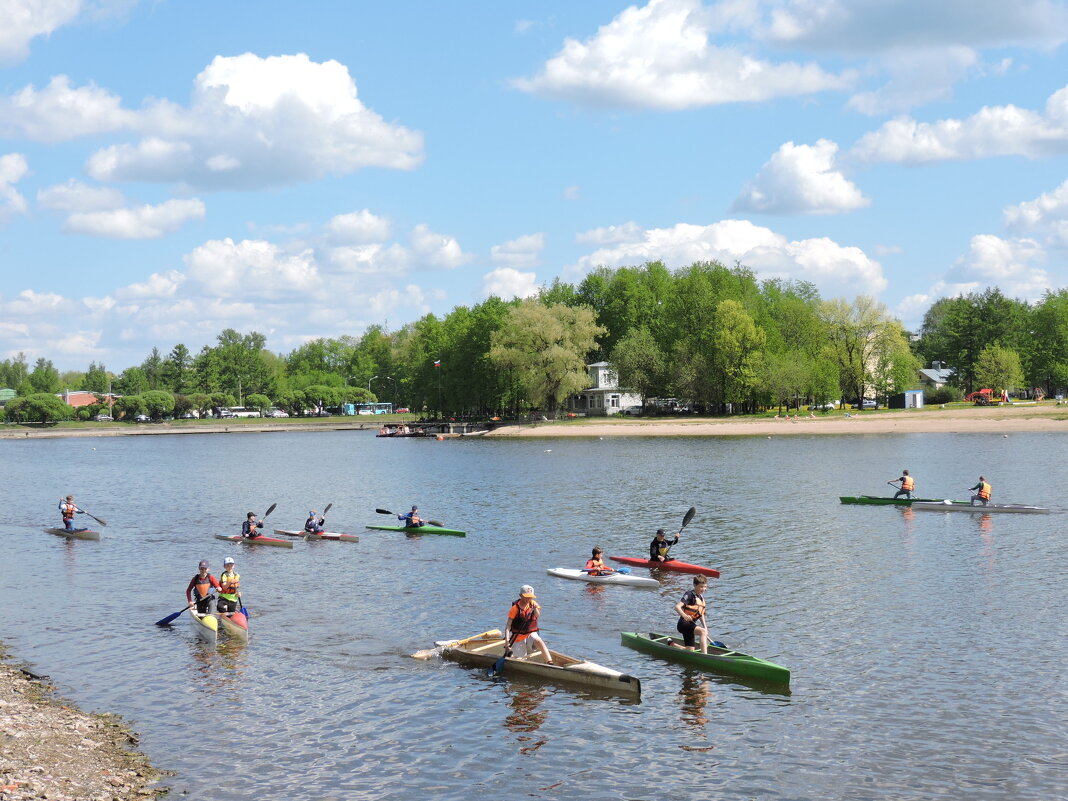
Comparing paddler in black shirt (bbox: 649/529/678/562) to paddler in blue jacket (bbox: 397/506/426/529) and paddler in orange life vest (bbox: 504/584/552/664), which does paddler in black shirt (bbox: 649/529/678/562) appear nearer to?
paddler in orange life vest (bbox: 504/584/552/664)

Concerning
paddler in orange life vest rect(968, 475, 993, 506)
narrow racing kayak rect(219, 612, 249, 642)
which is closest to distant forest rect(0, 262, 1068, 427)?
paddler in orange life vest rect(968, 475, 993, 506)

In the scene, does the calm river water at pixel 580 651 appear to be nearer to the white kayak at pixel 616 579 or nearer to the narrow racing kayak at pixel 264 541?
the white kayak at pixel 616 579

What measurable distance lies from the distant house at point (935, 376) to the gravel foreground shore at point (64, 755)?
155 metres

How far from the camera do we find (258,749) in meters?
17.4

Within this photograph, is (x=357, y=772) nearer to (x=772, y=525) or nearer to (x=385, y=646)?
(x=385, y=646)

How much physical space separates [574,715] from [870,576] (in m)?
17.0

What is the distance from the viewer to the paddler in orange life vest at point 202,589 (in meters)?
25.8

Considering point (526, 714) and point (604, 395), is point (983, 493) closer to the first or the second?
point (526, 714)

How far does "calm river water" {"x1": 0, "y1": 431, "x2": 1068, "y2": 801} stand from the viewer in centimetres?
1641

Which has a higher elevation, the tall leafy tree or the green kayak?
the tall leafy tree

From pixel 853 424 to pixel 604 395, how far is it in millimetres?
44239

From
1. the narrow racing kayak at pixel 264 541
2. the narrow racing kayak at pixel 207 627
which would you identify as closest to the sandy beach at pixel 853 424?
the narrow racing kayak at pixel 264 541

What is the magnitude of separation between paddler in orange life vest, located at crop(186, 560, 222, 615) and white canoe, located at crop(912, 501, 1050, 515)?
36.1 m

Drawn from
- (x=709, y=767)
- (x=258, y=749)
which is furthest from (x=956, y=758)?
(x=258, y=749)
